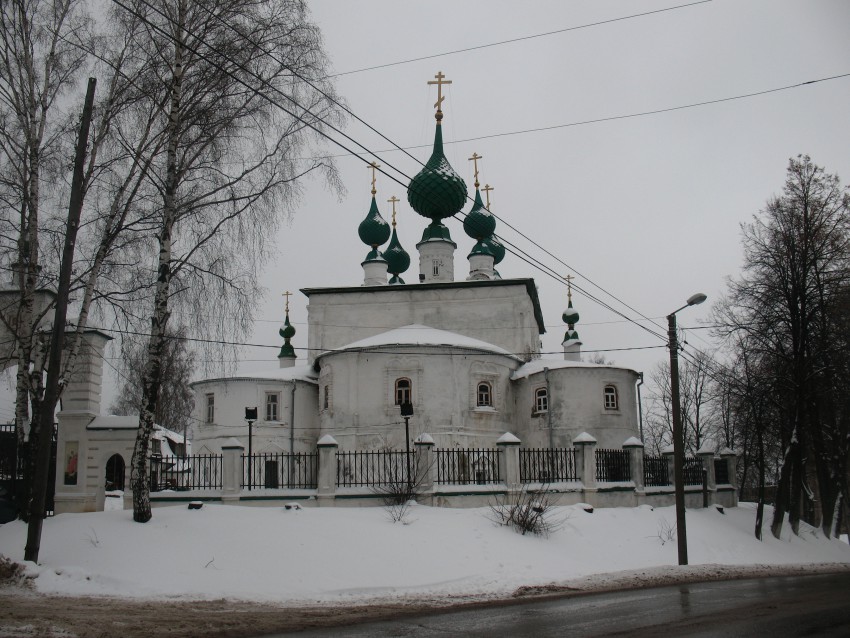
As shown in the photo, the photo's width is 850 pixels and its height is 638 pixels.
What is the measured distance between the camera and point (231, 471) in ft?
55.9

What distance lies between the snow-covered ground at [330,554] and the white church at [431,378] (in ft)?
27.6

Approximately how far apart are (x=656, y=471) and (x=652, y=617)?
12.5 metres

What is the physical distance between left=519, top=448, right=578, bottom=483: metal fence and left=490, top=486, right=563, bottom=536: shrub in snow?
62.7 inches

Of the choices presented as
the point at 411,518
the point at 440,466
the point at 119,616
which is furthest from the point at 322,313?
the point at 119,616

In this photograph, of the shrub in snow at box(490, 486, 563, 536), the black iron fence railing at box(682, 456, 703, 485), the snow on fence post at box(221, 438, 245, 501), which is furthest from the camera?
the black iron fence railing at box(682, 456, 703, 485)

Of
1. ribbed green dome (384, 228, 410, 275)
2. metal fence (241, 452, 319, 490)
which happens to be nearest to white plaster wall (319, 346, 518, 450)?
metal fence (241, 452, 319, 490)

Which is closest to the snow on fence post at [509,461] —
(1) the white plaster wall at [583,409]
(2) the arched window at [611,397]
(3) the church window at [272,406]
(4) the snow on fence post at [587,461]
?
(4) the snow on fence post at [587,461]

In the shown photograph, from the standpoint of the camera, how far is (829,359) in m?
21.6

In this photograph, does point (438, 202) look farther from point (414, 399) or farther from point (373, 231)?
point (414, 399)

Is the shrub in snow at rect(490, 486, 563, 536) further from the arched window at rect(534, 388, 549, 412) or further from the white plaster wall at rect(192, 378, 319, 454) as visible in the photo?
the white plaster wall at rect(192, 378, 319, 454)

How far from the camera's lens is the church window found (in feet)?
92.1

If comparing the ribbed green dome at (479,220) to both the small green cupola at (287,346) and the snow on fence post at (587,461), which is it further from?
the snow on fence post at (587,461)

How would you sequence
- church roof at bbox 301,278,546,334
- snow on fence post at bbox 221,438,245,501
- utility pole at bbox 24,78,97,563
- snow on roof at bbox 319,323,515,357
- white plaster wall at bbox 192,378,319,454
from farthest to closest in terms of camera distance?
church roof at bbox 301,278,546,334 → white plaster wall at bbox 192,378,319,454 → snow on roof at bbox 319,323,515,357 → snow on fence post at bbox 221,438,245,501 → utility pole at bbox 24,78,97,563

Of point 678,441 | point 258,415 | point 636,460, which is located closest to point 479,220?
point 258,415
